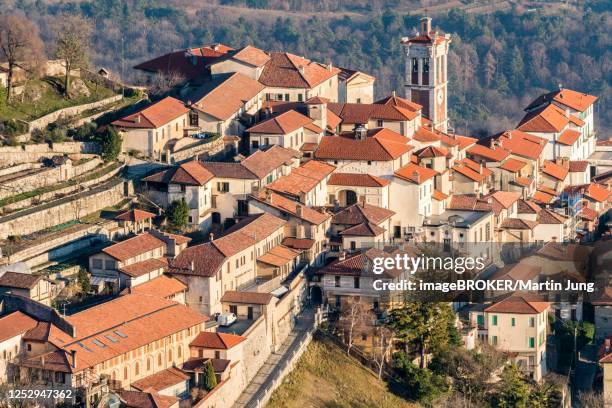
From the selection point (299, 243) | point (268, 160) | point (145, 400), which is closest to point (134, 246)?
point (299, 243)

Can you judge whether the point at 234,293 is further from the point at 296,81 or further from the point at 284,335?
the point at 296,81

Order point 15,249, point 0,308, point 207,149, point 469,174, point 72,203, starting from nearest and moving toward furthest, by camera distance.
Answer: point 0,308 → point 15,249 → point 72,203 → point 207,149 → point 469,174

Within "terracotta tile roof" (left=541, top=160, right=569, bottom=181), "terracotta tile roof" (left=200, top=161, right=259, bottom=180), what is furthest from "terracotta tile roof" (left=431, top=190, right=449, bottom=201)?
"terracotta tile roof" (left=541, top=160, right=569, bottom=181)

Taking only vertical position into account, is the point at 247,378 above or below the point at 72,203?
below

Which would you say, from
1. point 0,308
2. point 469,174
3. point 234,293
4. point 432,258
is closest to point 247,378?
point 234,293

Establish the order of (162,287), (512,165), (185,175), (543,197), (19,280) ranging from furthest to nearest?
(543,197) → (512,165) → (185,175) → (162,287) → (19,280)

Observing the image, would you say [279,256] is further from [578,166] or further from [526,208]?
[578,166]

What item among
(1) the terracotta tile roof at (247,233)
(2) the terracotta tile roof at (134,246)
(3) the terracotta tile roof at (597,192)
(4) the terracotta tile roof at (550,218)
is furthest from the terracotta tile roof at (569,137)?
(2) the terracotta tile roof at (134,246)
